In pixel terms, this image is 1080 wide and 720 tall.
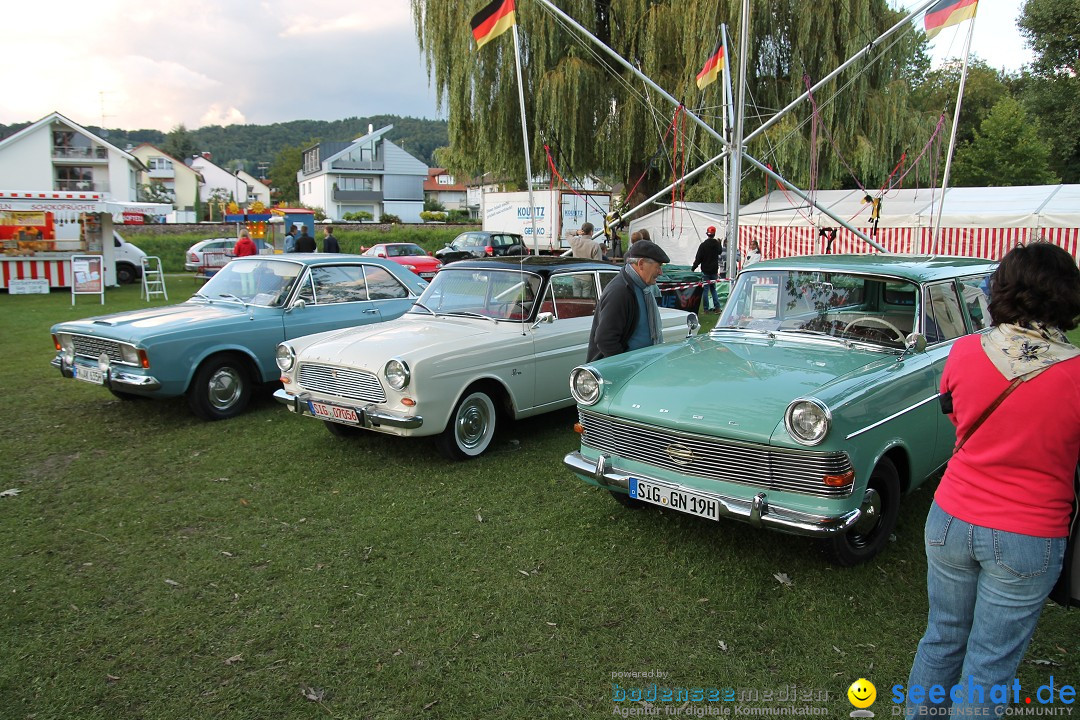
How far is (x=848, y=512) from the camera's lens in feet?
Answer: 12.3

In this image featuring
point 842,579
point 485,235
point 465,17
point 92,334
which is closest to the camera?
point 842,579

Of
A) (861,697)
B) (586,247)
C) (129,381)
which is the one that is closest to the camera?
(861,697)

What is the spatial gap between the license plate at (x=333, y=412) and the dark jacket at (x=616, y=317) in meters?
2.06

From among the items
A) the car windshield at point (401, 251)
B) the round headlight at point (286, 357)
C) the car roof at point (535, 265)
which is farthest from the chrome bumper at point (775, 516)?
the car windshield at point (401, 251)

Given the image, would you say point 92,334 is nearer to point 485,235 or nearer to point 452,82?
point 452,82

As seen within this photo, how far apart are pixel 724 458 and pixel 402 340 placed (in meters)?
3.15

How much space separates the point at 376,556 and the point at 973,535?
325 cm

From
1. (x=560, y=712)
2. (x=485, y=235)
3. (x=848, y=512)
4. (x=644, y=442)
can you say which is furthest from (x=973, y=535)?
(x=485, y=235)

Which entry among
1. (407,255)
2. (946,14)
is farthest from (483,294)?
(407,255)

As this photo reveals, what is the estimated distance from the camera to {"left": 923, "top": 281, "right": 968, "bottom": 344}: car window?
4.94 meters

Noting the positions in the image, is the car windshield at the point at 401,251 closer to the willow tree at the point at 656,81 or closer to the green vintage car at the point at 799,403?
the willow tree at the point at 656,81

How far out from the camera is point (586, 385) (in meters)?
4.70

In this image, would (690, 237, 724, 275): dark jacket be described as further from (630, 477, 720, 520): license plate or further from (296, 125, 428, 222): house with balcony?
(296, 125, 428, 222): house with balcony

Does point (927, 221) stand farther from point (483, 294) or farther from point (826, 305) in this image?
point (483, 294)
